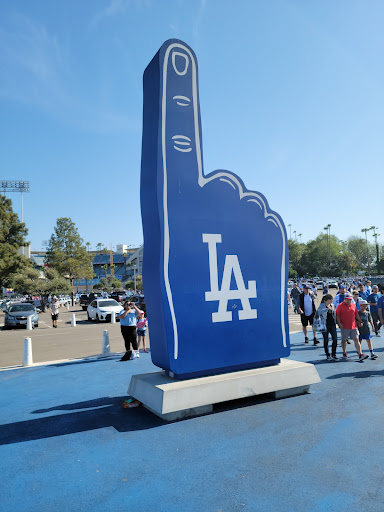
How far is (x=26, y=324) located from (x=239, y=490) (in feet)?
59.9

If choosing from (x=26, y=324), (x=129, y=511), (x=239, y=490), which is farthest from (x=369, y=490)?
(x=26, y=324)

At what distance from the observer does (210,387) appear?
19.2ft

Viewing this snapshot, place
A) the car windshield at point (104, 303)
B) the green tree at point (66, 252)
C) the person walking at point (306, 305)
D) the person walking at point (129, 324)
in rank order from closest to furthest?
1. the person walking at point (129, 324)
2. the person walking at point (306, 305)
3. the car windshield at point (104, 303)
4. the green tree at point (66, 252)

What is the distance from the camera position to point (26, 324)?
1941cm

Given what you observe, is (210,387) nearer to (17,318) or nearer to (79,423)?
(79,423)

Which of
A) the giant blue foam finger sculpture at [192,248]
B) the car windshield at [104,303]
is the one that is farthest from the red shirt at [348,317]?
the car windshield at [104,303]

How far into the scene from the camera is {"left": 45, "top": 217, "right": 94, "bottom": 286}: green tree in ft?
156

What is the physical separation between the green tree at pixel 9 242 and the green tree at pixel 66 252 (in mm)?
13011

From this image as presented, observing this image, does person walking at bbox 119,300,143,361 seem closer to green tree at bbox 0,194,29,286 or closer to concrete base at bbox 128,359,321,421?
concrete base at bbox 128,359,321,421

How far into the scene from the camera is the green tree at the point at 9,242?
31859mm

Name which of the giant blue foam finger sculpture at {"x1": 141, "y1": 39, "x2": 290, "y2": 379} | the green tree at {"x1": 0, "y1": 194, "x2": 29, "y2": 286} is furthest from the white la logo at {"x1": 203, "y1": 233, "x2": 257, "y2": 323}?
the green tree at {"x1": 0, "y1": 194, "x2": 29, "y2": 286}

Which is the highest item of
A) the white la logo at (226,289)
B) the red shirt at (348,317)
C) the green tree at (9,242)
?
the green tree at (9,242)

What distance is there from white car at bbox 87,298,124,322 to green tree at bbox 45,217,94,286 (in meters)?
26.6

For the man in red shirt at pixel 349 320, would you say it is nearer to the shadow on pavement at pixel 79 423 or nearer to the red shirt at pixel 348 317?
the red shirt at pixel 348 317
